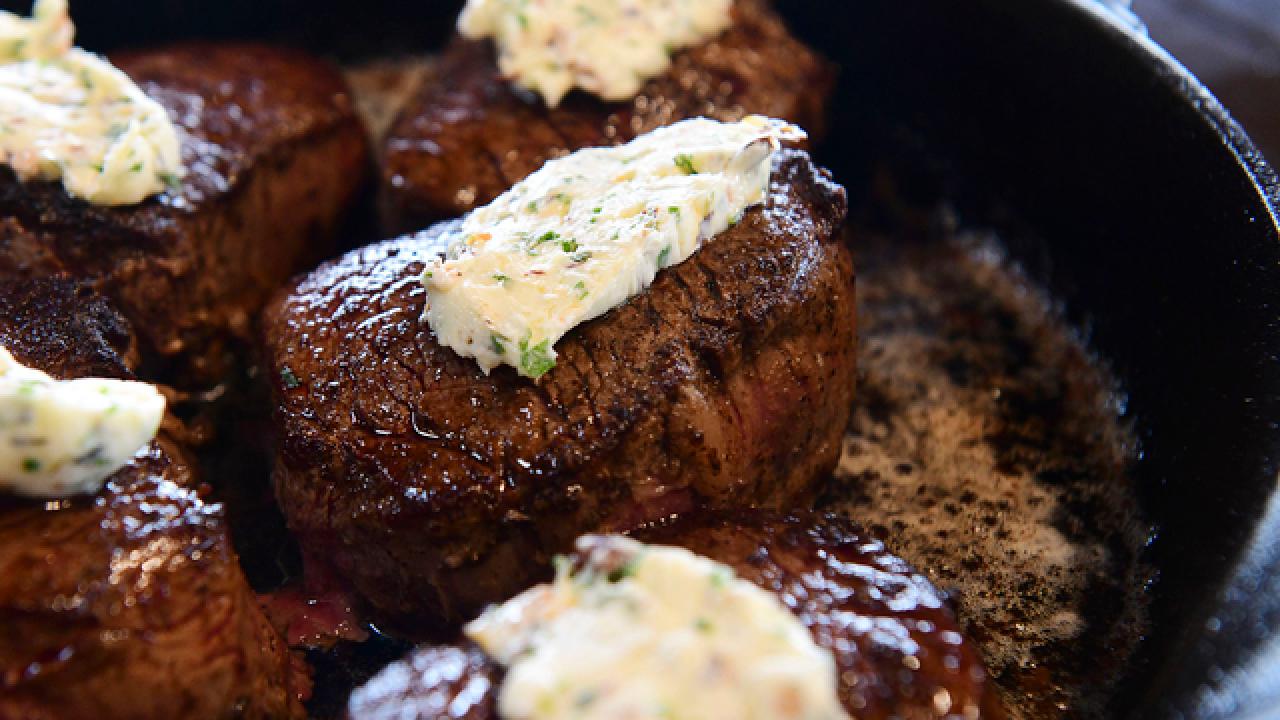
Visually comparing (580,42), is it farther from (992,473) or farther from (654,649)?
(654,649)

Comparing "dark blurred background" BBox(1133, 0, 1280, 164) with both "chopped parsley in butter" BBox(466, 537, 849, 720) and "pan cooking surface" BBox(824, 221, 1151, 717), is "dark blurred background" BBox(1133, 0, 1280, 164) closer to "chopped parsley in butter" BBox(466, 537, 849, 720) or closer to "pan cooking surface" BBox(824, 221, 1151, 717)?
"pan cooking surface" BBox(824, 221, 1151, 717)

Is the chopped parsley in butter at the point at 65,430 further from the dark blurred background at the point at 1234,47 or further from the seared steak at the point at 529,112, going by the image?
the dark blurred background at the point at 1234,47

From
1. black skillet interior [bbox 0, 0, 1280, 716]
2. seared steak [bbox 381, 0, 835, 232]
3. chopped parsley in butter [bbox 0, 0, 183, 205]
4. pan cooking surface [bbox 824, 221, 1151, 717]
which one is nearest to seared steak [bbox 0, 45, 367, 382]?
chopped parsley in butter [bbox 0, 0, 183, 205]

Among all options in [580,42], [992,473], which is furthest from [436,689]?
[580,42]

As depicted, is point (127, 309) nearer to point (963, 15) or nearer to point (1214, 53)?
point (963, 15)

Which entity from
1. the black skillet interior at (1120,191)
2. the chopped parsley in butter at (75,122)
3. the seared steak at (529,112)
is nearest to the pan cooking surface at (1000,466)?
the black skillet interior at (1120,191)

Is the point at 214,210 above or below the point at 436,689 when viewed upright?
below
